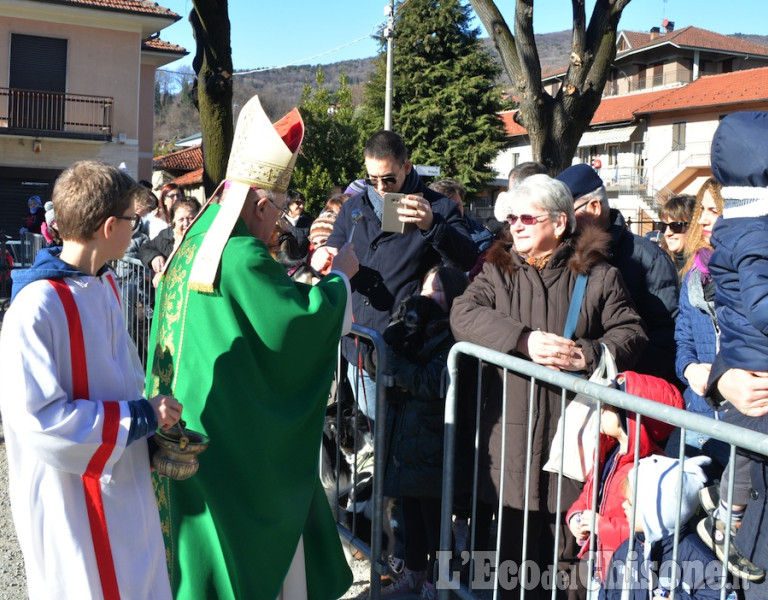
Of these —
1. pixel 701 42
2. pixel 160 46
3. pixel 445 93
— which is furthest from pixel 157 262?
pixel 701 42

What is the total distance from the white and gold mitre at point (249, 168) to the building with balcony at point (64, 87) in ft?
71.9

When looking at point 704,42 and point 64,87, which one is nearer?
point 64,87

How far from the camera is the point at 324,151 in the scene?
25812 millimetres

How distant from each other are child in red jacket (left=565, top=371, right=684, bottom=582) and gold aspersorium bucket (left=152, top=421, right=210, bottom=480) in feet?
4.32

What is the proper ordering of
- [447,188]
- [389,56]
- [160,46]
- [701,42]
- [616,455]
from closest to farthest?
1. [616,455]
2. [447,188]
3. [389,56]
4. [160,46]
5. [701,42]

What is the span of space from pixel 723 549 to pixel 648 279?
5.39ft

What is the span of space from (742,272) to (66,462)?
6.49 feet

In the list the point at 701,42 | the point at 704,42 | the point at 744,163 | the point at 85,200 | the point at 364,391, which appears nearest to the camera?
the point at 744,163

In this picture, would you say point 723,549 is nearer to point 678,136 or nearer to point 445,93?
point 445,93

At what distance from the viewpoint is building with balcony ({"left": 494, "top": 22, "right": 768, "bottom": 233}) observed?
41.0 m

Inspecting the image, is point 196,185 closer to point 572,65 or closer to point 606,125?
point 606,125

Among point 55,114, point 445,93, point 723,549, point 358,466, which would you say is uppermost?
point 445,93

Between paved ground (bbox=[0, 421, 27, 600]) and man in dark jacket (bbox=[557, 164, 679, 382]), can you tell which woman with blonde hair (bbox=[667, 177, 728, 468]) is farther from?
paved ground (bbox=[0, 421, 27, 600])

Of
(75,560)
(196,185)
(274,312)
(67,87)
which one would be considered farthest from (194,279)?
(196,185)
